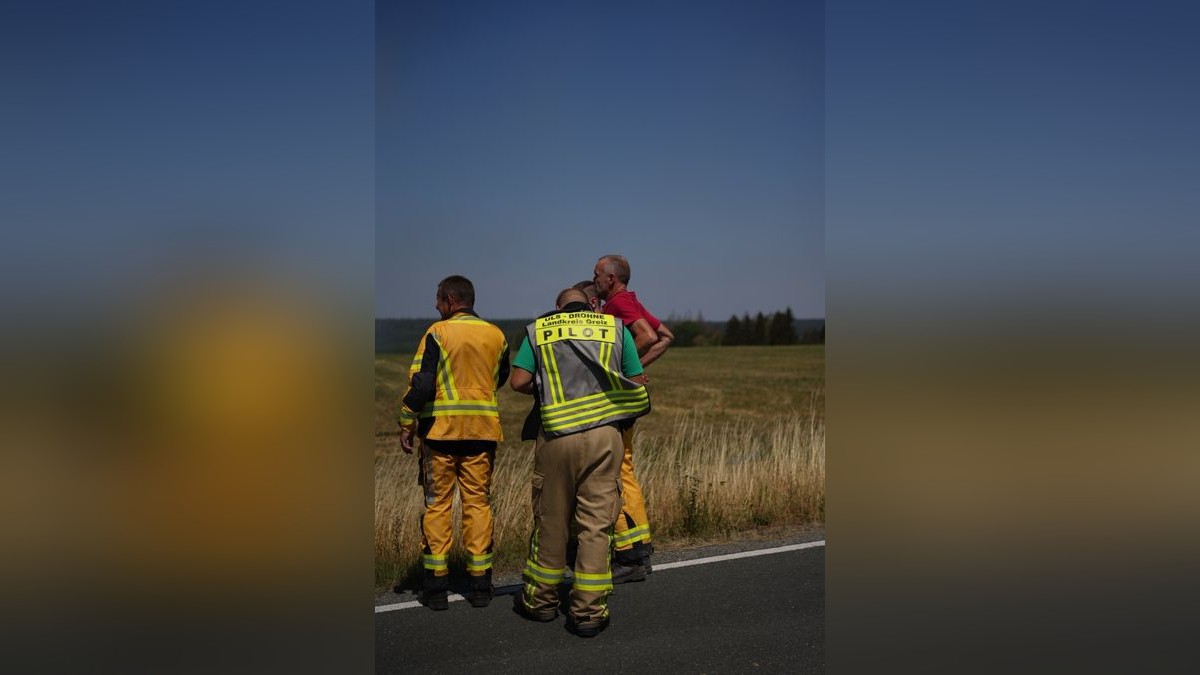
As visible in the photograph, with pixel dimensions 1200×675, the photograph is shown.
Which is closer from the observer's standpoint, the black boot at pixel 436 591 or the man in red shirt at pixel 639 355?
the black boot at pixel 436 591

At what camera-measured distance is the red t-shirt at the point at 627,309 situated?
6426 mm

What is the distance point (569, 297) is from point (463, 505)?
1507mm

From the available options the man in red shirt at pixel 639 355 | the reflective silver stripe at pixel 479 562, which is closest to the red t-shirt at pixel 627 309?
the man in red shirt at pixel 639 355

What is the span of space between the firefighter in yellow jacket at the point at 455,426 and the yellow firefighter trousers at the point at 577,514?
17.1 inches

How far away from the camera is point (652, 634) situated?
4969 mm

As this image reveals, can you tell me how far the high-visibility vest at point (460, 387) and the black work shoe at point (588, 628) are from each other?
4.18ft

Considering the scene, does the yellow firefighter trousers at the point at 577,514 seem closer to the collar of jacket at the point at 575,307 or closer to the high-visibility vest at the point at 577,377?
the high-visibility vest at the point at 577,377

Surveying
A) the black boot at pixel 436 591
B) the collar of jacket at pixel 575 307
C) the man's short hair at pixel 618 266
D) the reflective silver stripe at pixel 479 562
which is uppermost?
the man's short hair at pixel 618 266

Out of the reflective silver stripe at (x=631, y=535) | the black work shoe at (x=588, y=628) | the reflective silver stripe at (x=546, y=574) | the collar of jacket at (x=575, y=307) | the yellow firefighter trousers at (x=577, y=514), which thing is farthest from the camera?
the reflective silver stripe at (x=631, y=535)

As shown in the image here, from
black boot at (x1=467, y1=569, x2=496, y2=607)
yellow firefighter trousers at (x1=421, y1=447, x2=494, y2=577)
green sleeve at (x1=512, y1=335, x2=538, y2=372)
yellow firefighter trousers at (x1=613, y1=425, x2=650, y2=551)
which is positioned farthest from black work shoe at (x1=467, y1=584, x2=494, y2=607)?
green sleeve at (x1=512, y1=335, x2=538, y2=372)

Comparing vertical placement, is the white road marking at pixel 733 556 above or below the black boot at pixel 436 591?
below

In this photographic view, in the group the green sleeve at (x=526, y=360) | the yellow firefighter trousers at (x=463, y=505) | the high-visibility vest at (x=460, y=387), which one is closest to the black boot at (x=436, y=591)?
the yellow firefighter trousers at (x=463, y=505)

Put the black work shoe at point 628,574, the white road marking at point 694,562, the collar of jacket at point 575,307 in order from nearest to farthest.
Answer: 1. the collar of jacket at point 575,307
2. the white road marking at point 694,562
3. the black work shoe at point 628,574

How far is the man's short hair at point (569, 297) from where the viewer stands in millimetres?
5461
